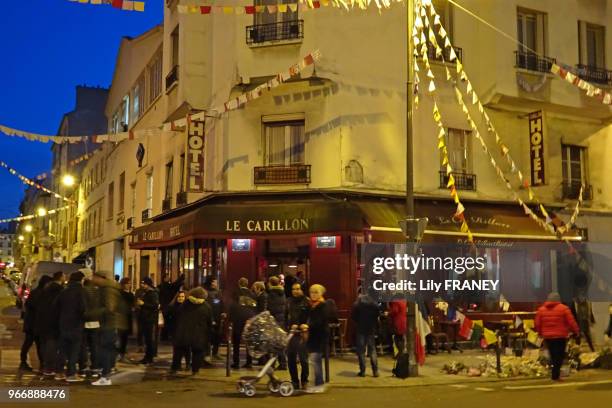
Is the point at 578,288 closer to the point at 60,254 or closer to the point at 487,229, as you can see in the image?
the point at 487,229

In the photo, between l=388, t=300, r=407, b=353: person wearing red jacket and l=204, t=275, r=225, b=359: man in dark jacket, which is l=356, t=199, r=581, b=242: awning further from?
l=204, t=275, r=225, b=359: man in dark jacket

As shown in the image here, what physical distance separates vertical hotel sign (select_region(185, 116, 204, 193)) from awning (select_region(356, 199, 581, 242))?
4.15 meters

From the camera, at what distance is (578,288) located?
17688 millimetres

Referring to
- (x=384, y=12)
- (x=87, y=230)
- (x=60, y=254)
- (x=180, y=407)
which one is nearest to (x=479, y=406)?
(x=180, y=407)

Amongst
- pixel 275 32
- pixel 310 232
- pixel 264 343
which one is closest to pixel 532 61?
pixel 275 32

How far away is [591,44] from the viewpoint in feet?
63.8

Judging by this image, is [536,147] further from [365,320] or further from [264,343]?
[264,343]

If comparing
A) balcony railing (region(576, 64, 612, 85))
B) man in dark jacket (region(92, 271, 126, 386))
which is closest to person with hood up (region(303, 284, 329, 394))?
man in dark jacket (region(92, 271, 126, 386))

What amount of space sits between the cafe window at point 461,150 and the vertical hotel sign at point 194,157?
650 cm

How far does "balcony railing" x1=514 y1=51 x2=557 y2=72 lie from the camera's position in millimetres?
17866

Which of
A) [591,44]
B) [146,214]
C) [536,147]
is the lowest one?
[146,214]

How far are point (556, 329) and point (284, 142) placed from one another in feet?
26.5

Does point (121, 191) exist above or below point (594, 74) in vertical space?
below

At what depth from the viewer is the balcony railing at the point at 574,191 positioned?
18750mm
